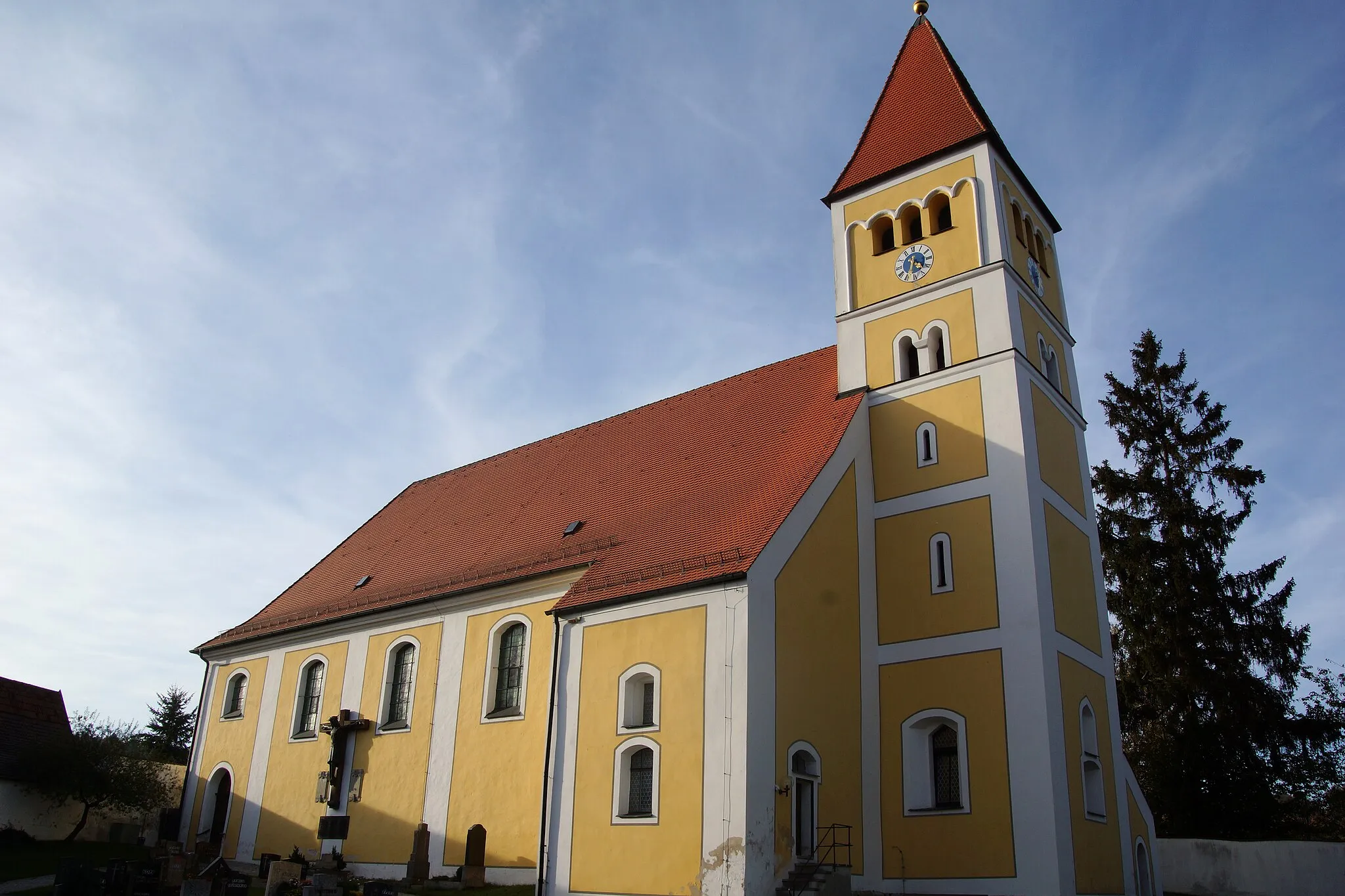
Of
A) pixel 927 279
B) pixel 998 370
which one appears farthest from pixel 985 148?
pixel 998 370

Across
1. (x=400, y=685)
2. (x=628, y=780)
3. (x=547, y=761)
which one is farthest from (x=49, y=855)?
(x=628, y=780)

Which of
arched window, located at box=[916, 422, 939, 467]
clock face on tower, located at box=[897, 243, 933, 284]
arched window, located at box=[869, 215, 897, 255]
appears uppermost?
arched window, located at box=[869, 215, 897, 255]

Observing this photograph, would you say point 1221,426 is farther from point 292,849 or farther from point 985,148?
point 292,849

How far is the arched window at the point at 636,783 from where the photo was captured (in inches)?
589

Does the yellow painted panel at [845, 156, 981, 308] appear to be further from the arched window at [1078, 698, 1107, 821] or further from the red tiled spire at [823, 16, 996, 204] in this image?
the arched window at [1078, 698, 1107, 821]

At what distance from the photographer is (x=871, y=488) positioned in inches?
748

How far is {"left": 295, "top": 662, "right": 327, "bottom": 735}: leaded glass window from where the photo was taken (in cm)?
2322

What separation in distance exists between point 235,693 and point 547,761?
12612mm

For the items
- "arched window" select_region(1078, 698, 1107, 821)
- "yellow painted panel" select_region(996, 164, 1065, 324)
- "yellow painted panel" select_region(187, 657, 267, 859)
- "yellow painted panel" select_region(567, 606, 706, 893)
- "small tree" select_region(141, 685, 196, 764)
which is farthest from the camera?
"small tree" select_region(141, 685, 196, 764)

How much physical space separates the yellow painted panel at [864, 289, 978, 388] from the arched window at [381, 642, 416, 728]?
10.7 metres

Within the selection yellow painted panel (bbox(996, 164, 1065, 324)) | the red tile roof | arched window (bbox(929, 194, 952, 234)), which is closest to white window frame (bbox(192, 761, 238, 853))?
the red tile roof

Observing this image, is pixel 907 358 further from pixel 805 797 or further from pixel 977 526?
pixel 805 797

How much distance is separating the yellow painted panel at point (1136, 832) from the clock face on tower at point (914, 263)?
9.74 m

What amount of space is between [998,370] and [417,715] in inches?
493
